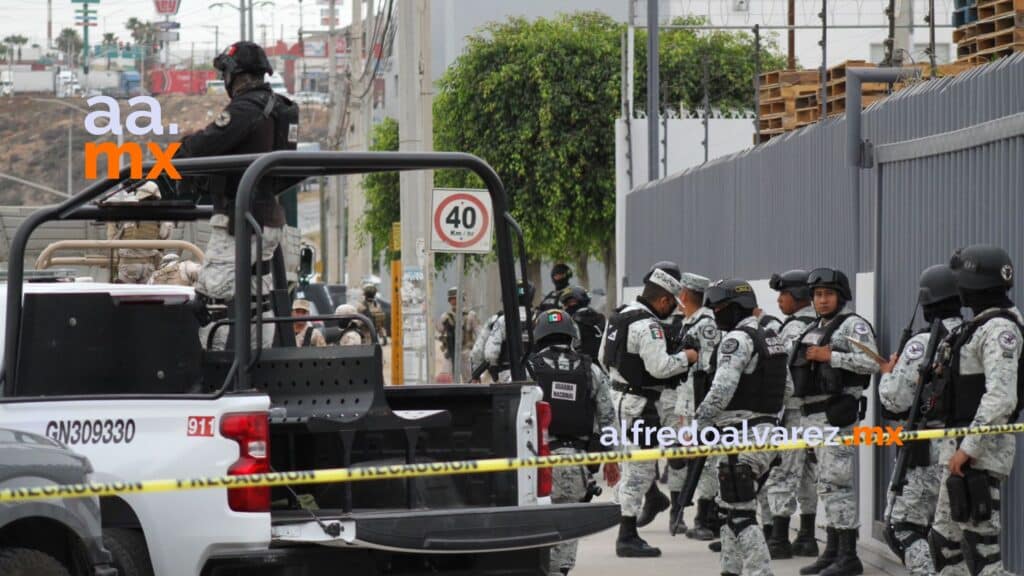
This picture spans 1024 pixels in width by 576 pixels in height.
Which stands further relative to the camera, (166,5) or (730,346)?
(166,5)

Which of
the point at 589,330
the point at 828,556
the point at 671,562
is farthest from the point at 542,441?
the point at 589,330

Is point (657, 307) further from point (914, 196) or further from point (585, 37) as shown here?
point (585, 37)

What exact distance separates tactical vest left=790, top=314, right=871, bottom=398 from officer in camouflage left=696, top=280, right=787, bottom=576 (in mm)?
510

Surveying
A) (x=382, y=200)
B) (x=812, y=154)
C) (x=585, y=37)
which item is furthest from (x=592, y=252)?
(x=812, y=154)

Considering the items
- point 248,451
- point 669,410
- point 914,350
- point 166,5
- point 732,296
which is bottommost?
point 669,410

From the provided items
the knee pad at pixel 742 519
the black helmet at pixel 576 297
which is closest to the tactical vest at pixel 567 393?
the knee pad at pixel 742 519

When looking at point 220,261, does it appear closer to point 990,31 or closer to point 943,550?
point 943,550

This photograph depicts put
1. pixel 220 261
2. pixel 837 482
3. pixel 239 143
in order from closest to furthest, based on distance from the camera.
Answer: pixel 220 261, pixel 239 143, pixel 837 482

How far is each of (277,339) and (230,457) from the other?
182 centimetres

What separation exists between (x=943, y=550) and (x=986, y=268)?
1487mm

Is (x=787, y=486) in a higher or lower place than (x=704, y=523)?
higher

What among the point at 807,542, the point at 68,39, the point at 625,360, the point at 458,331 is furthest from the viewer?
the point at 68,39

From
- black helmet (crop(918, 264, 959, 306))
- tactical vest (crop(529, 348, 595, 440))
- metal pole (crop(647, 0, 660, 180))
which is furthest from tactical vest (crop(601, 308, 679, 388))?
metal pole (crop(647, 0, 660, 180))

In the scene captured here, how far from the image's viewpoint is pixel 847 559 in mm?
11172
